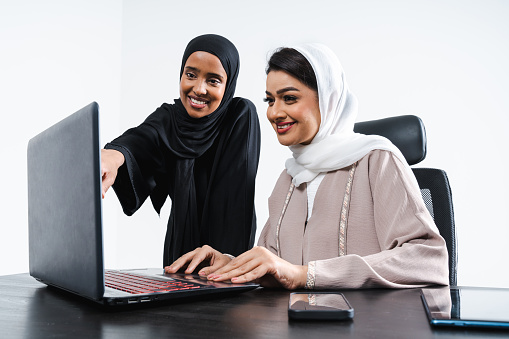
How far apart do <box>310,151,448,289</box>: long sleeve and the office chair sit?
336 mm

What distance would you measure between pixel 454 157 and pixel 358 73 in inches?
32.0

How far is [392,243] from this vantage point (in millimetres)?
956

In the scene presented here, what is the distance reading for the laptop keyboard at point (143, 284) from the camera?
62 cm

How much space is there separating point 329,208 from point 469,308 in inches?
24.9

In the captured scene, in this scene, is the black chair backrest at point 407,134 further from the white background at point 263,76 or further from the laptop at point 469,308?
the white background at point 263,76

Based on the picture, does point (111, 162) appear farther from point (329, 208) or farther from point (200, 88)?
point (329, 208)

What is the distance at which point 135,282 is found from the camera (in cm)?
71

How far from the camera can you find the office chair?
133 centimetres

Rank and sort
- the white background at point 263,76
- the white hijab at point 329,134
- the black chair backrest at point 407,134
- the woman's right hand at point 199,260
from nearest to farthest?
1. the woman's right hand at point 199,260
2. the white hijab at point 329,134
3. the black chair backrest at point 407,134
4. the white background at point 263,76

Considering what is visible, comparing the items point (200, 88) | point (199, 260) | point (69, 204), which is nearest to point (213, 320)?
point (69, 204)

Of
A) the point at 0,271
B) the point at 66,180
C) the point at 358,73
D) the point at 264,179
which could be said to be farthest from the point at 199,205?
the point at 358,73

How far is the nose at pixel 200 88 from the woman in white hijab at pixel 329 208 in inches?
11.5

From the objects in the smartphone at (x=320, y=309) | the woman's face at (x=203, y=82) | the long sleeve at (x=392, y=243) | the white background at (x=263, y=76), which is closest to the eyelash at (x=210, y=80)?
the woman's face at (x=203, y=82)

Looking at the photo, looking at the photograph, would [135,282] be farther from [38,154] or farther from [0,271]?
[0,271]
